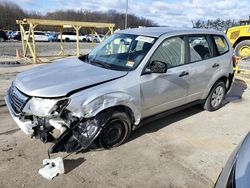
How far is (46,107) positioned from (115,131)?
114 centimetres

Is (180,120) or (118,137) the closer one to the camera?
(118,137)

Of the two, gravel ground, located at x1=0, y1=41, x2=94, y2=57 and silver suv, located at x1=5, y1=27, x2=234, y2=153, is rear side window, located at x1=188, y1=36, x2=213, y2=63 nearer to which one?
silver suv, located at x1=5, y1=27, x2=234, y2=153

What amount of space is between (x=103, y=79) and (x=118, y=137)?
3.15 ft

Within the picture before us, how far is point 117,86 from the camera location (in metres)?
3.75

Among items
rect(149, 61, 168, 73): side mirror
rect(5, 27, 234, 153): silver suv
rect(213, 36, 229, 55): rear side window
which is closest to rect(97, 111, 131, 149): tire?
rect(5, 27, 234, 153): silver suv

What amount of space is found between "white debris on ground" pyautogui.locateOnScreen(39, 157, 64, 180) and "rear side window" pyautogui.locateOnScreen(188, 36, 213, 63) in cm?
302

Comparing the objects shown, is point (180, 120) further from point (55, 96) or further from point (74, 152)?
point (55, 96)

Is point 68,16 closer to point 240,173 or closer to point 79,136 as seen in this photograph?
point 79,136

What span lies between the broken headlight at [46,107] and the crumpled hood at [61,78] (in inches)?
3.1

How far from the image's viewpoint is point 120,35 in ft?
16.6

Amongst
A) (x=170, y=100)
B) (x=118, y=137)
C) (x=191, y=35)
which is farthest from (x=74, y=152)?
(x=191, y=35)

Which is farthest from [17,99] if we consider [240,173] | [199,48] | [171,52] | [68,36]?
[68,36]

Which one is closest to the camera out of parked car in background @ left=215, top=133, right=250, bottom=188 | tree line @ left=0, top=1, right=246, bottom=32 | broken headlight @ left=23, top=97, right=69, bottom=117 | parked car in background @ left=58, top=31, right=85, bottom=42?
parked car in background @ left=215, top=133, right=250, bottom=188

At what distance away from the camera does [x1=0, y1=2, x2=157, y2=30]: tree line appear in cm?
7081
